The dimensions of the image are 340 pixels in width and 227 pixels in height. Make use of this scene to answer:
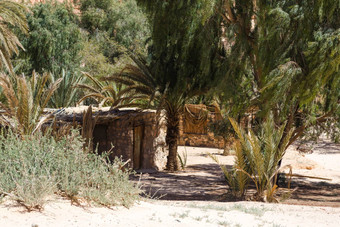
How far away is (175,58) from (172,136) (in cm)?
279

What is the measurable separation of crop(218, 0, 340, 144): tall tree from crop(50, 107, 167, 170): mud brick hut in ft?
13.9

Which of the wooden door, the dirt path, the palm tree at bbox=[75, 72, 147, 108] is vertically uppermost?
the palm tree at bbox=[75, 72, 147, 108]

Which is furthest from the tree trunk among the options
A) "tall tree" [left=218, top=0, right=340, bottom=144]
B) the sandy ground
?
"tall tree" [left=218, top=0, right=340, bottom=144]

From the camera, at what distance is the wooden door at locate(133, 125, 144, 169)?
52.3 feet

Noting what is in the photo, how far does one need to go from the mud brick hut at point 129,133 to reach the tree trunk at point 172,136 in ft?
1.16

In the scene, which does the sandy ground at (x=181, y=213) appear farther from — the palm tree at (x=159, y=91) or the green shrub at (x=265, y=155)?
the palm tree at (x=159, y=91)

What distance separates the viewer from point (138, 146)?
52.7ft

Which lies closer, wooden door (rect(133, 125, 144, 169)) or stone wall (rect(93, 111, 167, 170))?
stone wall (rect(93, 111, 167, 170))

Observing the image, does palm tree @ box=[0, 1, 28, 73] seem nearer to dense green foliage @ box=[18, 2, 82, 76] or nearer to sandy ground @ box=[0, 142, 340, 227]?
sandy ground @ box=[0, 142, 340, 227]

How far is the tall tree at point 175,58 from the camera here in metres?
13.3

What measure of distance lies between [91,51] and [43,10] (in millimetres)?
5076

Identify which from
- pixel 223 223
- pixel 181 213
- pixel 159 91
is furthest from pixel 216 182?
pixel 223 223

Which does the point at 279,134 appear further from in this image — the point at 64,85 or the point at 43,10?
the point at 43,10

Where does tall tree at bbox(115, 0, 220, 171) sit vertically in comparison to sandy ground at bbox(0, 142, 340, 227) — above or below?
above
